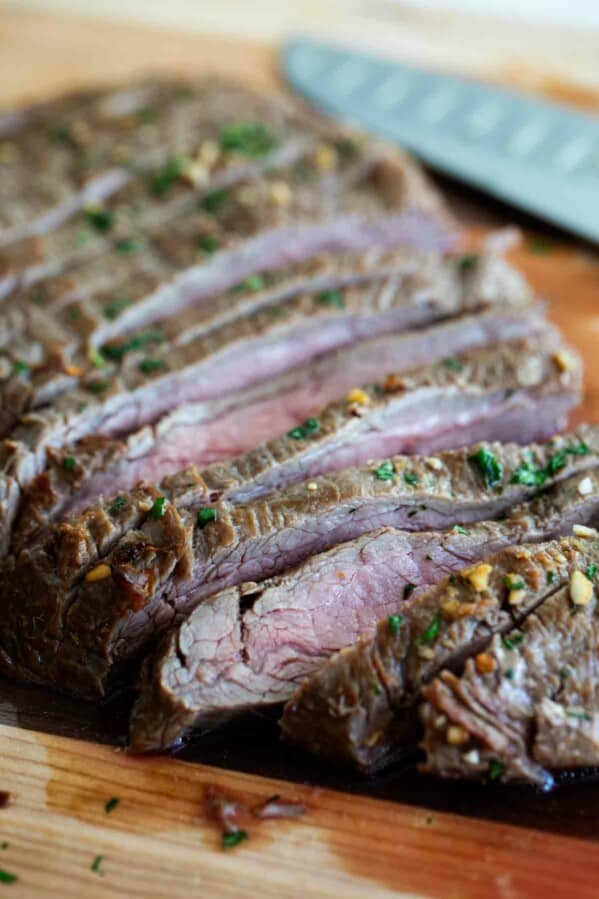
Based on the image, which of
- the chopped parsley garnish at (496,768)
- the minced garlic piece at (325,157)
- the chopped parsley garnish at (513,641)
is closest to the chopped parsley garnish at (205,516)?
the chopped parsley garnish at (513,641)

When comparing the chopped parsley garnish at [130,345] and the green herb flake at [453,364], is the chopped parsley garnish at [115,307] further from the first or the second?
the green herb flake at [453,364]

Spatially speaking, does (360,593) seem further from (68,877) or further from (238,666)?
(68,877)

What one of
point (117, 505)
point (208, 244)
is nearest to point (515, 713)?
point (117, 505)

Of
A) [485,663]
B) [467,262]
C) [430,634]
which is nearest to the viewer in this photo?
[485,663]

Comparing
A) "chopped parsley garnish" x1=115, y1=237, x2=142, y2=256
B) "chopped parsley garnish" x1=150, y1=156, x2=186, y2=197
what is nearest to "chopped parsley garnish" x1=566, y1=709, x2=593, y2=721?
"chopped parsley garnish" x1=115, y1=237, x2=142, y2=256

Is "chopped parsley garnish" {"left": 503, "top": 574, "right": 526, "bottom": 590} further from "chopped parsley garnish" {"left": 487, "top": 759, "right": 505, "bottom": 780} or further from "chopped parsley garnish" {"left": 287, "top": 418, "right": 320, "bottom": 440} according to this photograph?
"chopped parsley garnish" {"left": 287, "top": 418, "right": 320, "bottom": 440}

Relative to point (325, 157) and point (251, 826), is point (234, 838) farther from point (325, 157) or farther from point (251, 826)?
point (325, 157)
